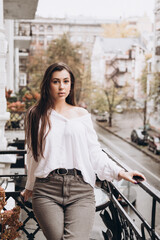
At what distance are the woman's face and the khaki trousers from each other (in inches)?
20.6

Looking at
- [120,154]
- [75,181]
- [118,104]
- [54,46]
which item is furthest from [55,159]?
[118,104]

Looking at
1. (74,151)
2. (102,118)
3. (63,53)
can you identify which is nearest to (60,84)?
(74,151)

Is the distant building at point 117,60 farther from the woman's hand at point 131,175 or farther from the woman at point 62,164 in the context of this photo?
the woman's hand at point 131,175

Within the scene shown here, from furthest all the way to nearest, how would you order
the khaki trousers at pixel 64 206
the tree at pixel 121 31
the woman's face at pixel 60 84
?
the tree at pixel 121 31, the woman's face at pixel 60 84, the khaki trousers at pixel 64 206

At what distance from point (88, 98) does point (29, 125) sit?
36913mm

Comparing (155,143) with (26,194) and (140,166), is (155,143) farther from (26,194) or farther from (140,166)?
(26,194)

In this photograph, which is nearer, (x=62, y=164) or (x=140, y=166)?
(x=62, y=164)

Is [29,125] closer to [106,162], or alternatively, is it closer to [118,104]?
[106,162]

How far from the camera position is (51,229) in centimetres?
182

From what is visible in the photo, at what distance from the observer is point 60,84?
2121 mm

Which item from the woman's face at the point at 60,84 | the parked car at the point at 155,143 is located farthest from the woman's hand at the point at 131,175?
the parked car at the point at 155,143

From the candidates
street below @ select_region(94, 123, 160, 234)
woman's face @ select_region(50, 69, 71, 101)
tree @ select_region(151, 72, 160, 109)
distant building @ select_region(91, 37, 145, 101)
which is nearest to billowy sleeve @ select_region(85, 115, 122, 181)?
woman's face @ select_region(50, 69, 71, 101)

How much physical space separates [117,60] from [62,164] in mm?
48584

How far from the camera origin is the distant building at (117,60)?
43.6 metres
